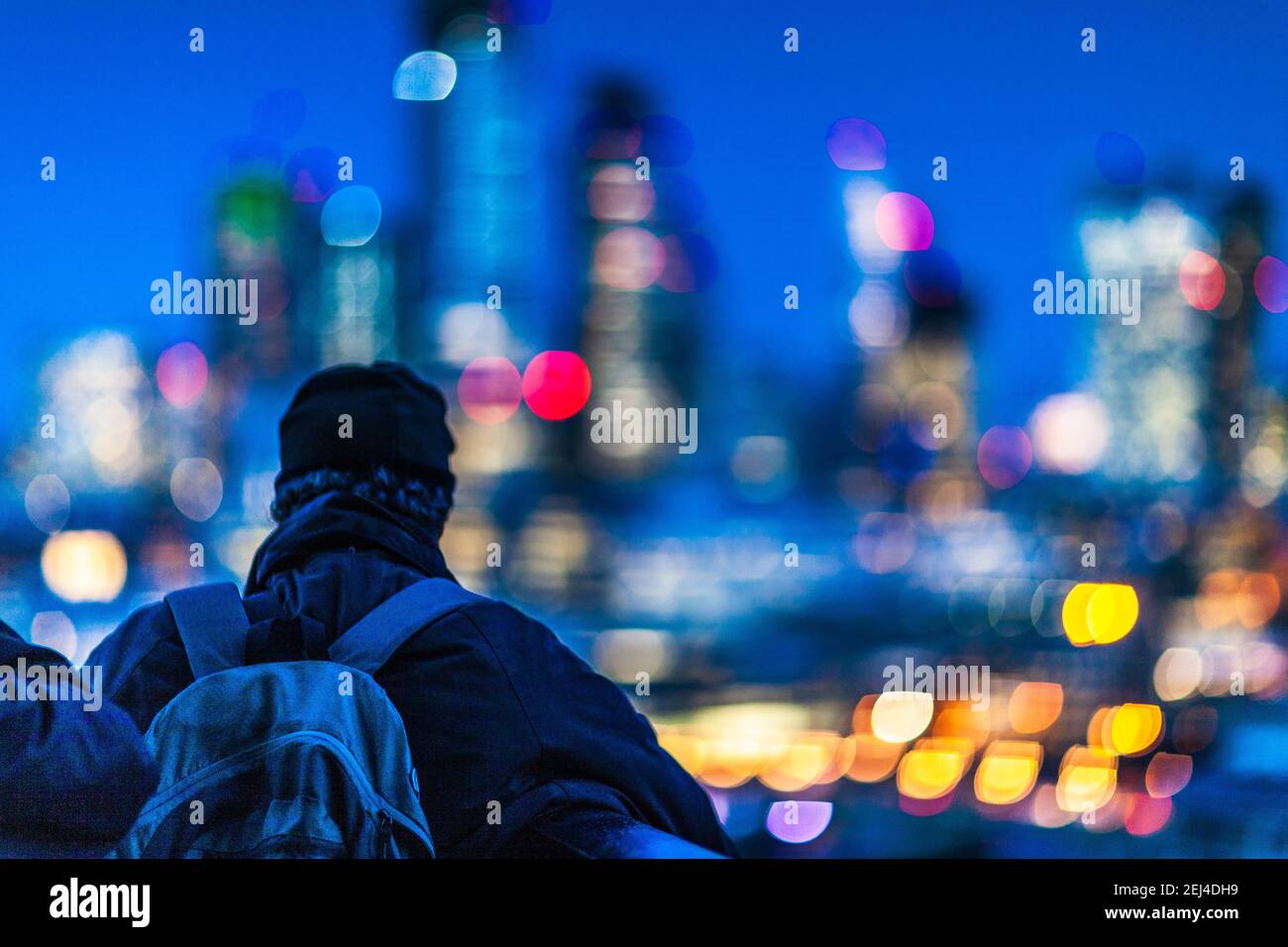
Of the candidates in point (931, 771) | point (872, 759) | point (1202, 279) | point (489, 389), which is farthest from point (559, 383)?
point (1202, 279)

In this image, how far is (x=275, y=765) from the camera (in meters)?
2.35

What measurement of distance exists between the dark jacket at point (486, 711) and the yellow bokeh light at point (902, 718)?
42.8 meters

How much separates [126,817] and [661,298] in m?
46.4

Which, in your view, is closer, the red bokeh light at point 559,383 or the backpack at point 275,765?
the backpack at point 275,765

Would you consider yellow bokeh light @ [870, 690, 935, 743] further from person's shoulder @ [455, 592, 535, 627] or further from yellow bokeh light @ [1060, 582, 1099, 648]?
person's shoulder @ [455, 592, 535, 627]

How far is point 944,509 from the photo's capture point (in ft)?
171

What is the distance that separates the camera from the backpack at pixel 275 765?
2348 mm

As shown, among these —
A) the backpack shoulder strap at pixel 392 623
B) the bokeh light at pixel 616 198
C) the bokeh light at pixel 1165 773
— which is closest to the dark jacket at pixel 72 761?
the backpack shoulder strap at pixel 392 623

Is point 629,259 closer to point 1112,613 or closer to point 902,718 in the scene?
point 902,718

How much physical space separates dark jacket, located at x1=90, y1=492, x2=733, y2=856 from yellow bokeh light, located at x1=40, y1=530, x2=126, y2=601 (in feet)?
112

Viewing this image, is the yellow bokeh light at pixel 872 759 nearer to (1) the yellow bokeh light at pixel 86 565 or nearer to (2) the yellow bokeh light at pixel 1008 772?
(2) the yellow bokeh light at pixel 1008 772

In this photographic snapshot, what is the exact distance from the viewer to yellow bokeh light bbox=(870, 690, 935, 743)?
4444 centimetres
